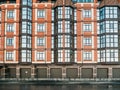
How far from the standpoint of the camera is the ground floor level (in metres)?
73.6

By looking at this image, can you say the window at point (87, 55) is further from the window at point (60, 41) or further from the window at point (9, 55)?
the window at point (9, 55)

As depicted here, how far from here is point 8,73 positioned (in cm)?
7450

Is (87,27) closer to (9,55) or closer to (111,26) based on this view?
(111,26)

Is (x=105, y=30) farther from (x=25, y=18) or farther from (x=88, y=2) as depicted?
(x=25, y=18)

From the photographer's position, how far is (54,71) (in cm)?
7438

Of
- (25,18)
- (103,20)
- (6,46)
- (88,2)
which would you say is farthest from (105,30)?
(6,46)

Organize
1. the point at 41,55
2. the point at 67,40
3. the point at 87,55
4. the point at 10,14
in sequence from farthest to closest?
1. the point at 10,14
2. the point at 41,55
3. the point at 87,55
4. the point at 67,40

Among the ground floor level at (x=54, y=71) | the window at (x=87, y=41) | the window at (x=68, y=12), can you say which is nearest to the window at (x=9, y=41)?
the ground floor level at (x=54, y=71)

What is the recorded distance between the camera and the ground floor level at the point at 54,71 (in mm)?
73625

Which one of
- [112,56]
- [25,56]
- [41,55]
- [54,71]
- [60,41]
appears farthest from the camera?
[41,55]

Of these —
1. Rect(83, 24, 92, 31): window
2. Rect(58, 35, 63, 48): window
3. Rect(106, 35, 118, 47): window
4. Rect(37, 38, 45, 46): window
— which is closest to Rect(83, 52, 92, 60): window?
Rect(106, 35, 118, 47): window

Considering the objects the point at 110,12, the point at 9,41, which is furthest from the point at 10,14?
the point at 110,12

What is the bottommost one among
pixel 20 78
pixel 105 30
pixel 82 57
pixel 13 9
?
pixel 20 78

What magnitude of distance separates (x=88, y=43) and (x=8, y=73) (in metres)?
21.4
